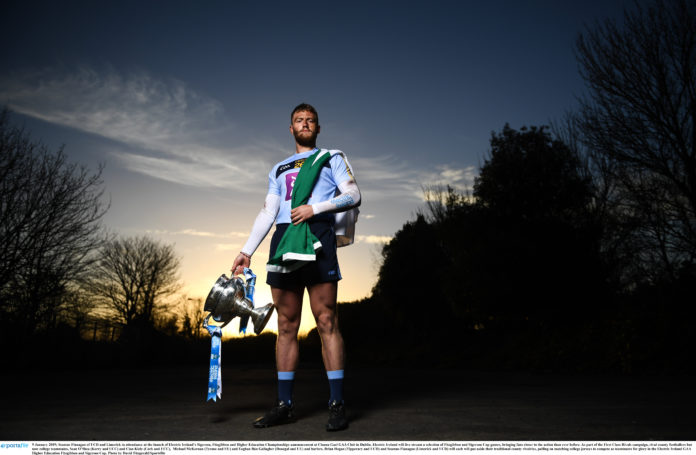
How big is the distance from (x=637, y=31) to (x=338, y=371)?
10856mm

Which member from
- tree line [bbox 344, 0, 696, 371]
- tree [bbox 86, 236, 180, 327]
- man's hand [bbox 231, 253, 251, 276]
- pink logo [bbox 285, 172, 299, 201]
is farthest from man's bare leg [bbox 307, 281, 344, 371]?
tree [bbox 86, 236, 180, 327]

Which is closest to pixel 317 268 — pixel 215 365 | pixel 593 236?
pixel 215 365

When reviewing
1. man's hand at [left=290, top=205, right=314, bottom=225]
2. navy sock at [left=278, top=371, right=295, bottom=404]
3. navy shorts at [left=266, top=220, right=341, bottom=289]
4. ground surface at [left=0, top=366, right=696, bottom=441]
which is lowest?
ground surface at [left=0, top=366, right=696, bottom=441]

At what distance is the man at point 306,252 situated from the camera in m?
2.97

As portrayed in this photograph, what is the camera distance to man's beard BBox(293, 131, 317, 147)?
3390 millimetres

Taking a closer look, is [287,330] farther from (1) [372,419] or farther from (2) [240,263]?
(1) [372,419]

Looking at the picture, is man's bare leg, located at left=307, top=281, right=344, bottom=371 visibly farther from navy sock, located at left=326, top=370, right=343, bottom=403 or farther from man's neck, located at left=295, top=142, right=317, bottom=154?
man's neck, located at left=295, top=142, right=317, bottom=154

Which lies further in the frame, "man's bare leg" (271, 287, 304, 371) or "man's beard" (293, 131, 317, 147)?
"man's beard" (293, 131, 317, 147)

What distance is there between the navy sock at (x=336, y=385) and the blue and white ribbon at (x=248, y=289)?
615mm

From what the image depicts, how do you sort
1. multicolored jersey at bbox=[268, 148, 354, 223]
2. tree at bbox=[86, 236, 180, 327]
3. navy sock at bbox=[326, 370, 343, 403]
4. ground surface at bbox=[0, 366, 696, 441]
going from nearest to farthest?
1. ground surface at bbox=[0, 366, 696, 441]
2. navy sock at bbox=[326, 370, 343, 403]
3. multicolored jersey at bbox=[268, 148, 354, 223]
4. tree at bbox=[86, 236, 180, 327]

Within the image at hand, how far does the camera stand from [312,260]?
2902 mm

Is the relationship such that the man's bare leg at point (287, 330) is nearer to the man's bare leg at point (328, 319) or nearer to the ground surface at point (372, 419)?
the man's bare leg at point (328, 319)

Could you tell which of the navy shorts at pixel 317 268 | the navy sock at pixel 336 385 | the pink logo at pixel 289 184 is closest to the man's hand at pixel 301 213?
the navy shorts at pixel 317 268

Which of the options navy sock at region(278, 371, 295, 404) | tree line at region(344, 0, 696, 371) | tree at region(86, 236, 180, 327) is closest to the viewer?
navy sock at region(278, 371, 295, 404)
